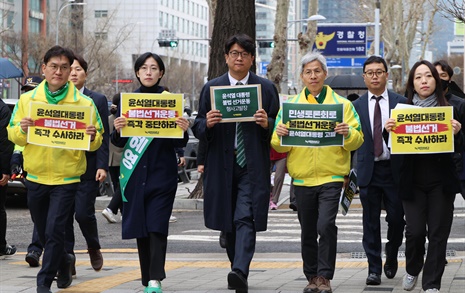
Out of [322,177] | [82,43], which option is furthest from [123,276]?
[82,43]

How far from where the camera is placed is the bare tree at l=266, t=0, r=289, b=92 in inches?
1125

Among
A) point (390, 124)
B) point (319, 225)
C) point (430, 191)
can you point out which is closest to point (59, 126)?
point (319, 225)

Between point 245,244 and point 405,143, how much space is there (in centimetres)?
147

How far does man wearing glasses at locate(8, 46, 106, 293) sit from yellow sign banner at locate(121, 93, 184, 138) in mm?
266

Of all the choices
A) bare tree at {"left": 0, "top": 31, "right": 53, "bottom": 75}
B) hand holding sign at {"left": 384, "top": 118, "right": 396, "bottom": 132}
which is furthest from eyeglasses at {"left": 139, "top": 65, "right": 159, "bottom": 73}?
bare tree at {"left": 0, "top": 31, "right": 53, "bottom": 75}

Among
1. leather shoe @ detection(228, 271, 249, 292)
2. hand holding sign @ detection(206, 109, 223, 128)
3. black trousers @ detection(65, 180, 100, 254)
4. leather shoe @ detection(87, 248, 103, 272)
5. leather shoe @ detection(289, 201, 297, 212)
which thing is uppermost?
hand holding sign @ detection(206, 109, 223, 128)

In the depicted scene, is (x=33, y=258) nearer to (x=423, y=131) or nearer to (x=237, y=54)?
(x=237, y=54)

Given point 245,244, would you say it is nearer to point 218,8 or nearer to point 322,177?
point 322,177

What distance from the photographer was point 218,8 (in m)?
18.0

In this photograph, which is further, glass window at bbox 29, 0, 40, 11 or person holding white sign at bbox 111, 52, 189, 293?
glass window at bbox 29, 0, 40, 11

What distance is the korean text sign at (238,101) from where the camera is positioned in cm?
839

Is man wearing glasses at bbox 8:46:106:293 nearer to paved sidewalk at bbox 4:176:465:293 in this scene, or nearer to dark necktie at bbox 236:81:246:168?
paved sidewalk at bbox 4:176:465:293

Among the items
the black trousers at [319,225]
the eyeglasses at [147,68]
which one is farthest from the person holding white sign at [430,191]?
the eyeglasses at [147,68]

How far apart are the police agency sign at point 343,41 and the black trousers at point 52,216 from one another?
35647mm
